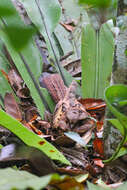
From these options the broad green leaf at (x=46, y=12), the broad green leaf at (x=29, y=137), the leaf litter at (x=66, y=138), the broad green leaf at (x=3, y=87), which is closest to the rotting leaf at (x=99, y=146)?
the leaf litter at (x=66, y=138)

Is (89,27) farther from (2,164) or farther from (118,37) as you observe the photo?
(2,164)

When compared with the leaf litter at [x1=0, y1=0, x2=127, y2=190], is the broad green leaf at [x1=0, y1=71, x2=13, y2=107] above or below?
above

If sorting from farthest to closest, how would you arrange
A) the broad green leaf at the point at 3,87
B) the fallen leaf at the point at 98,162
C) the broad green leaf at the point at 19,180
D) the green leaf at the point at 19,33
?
the broad green leaf at the point at 3,87 < the fallen leaf at the point at 98,162 < the broad green leaf at the point at 19,180 < the green leaf at the point at 19,33

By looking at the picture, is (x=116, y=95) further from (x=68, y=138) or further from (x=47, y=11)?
(x=47, y=11)

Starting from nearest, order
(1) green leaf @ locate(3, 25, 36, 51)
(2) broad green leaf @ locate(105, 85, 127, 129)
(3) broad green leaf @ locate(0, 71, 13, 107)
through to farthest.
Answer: (1) green leaf @ locate(3, 25, 36, 51) → (2) broad green leaf @ locate(105, 85, 127, 129) → (3) broad green leaf @ locate(0, 71, 13, 107)

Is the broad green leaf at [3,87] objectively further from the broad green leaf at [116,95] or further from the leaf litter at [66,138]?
the broad green leaf at [116,95]

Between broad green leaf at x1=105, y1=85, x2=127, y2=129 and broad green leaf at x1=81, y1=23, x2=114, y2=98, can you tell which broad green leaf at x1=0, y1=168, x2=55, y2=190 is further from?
broad green leaf at x1=81, y1=23, x2=114, y2=98

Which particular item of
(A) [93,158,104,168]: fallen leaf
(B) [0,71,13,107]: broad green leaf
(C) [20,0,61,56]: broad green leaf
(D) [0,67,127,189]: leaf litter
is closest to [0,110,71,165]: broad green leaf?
(D) [0,67,127,189]: leaf litter
